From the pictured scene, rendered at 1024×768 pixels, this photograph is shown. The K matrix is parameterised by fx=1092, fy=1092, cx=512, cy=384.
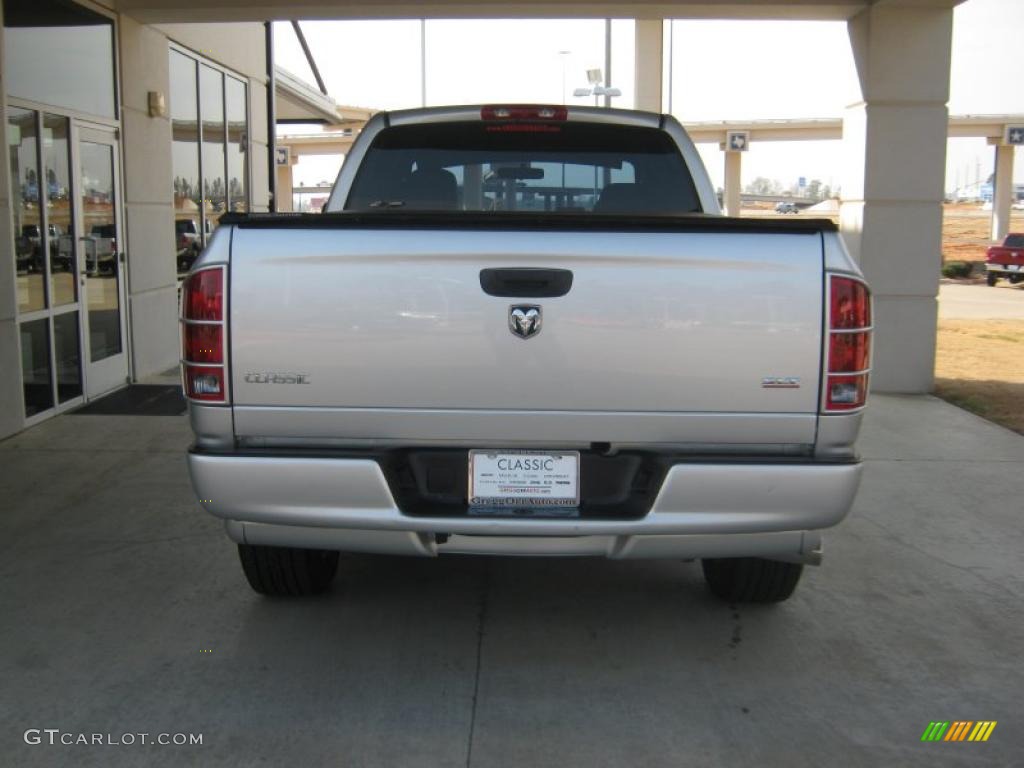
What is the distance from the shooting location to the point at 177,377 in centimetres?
1091

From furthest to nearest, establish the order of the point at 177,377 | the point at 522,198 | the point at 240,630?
the point at 177,377, the point at 522,198, the point at 240,630

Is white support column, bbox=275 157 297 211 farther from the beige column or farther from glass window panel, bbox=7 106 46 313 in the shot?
glass window panel, bbox=7 106 46 313

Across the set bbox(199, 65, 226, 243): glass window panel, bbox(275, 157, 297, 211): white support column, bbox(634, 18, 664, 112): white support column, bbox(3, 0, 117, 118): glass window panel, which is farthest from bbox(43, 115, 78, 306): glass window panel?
bbox(275, 157, 297, 211): white support column

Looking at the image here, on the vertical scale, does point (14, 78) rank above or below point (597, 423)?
above

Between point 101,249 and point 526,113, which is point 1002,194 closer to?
point 101,249

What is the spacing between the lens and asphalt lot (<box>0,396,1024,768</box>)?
3416 mm

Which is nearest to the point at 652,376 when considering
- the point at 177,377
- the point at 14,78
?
the point at 14,78

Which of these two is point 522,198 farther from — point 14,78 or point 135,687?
point 14,78

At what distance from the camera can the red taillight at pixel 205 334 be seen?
3.47 meters

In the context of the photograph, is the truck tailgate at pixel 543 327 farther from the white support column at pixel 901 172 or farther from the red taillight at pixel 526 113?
the white support column at pixel 901 172

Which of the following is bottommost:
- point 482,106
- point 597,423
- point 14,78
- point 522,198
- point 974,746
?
point 974,746

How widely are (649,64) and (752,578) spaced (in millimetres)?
12582

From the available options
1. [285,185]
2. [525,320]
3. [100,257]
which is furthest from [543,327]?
[285,185]

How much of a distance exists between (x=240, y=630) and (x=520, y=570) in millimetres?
1354
